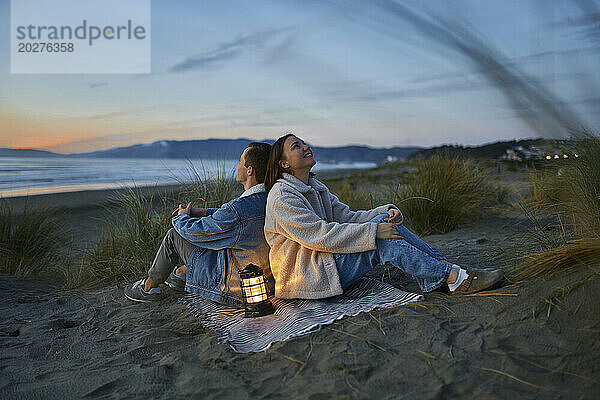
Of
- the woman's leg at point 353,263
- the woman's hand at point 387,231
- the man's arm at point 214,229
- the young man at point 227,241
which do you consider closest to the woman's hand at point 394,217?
the woman's hand at point 387,231

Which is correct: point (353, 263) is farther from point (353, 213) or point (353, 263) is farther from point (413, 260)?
point (353, 213)

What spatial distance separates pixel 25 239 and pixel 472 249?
4.80 meters

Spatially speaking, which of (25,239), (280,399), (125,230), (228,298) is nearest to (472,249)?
(228,298)

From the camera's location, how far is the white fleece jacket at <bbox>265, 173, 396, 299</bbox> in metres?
2.98

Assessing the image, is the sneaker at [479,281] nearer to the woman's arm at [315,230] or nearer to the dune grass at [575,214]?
the dune grass at [575,214]

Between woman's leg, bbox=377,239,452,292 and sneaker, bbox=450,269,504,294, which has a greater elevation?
woman's leg, bbox=377,239,452,292

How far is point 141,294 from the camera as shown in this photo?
12.9ft

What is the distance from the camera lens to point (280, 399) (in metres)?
2.17

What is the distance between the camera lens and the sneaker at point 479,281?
2.91m

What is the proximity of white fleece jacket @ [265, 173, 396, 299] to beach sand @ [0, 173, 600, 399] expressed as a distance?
40cm

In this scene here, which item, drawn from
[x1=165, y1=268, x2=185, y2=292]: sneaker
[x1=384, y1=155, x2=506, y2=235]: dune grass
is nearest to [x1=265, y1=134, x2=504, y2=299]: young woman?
[x1=165, y1=268, x2=185, y2=292]: sneaker

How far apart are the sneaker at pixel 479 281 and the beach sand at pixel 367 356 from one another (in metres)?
0.06

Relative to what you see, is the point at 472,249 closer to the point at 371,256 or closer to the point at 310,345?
the point at 371,256

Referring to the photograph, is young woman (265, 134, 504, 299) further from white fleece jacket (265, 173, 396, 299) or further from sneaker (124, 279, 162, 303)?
sneaker (124, 279, 162, 303)
